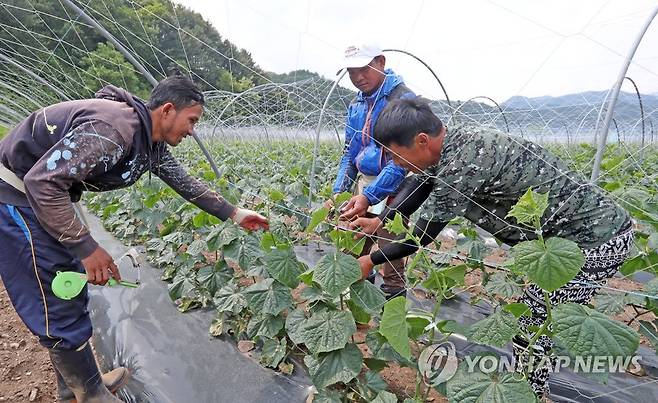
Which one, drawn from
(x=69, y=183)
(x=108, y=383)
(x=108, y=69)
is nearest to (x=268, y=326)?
(x=108, y=383)

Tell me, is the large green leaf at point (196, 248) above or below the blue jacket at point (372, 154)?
below

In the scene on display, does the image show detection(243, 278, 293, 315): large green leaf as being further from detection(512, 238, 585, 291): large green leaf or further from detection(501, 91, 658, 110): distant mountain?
detection(501, 91, 658, 110): distant mountain

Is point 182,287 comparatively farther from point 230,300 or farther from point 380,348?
point 380,348

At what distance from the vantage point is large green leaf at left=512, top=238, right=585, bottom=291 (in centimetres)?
108

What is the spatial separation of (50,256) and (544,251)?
1.93 meters

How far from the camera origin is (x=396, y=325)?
1.38m

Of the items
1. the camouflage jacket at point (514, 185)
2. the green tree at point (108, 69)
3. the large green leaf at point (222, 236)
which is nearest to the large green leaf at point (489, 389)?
the camouflage jacket at point (514, 185)

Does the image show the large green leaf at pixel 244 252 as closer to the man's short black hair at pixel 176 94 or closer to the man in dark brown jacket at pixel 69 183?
the man in dark brown jacket at pixel 69 183

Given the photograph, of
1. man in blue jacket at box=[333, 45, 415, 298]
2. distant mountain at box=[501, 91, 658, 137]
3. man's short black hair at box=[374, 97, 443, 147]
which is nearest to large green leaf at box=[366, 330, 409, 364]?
man in blue jacket at box=[333, 45, 415, 298]

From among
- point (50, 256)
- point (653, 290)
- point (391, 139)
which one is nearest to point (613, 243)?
point (653, 290)

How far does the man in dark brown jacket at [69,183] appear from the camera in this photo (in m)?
1.54

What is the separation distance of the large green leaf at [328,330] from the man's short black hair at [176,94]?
1.06 m

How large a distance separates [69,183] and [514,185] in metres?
1.71

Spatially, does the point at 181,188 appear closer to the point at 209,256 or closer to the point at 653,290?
the point at 209,256
